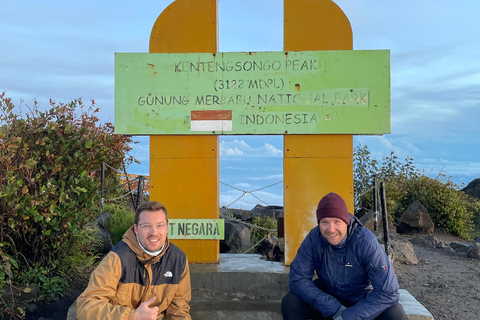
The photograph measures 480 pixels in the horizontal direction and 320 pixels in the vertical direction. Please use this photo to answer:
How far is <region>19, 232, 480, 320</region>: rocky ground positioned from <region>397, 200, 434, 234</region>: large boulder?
1478 millimetres

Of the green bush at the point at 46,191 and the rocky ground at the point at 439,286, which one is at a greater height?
the green bush at the point at 46,191

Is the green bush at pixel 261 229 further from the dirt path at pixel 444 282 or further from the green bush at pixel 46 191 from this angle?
the green bush at pixel 46 191

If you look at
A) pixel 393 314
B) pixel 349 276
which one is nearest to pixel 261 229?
pixel 349 276

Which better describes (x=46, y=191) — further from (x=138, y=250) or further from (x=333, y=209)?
(x=333, y=209)

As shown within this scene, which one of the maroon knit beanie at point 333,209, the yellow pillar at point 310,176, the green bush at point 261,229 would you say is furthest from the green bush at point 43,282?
the green bush at point 261,229

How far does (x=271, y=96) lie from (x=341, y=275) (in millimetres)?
2506

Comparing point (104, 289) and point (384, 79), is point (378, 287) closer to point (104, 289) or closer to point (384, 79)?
point (104, 289)

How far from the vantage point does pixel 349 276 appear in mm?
3637

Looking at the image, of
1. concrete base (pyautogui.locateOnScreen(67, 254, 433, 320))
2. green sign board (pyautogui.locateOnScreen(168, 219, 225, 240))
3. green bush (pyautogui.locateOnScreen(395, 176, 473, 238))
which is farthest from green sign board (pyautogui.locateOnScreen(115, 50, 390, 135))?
green bush (pyautogui.locateOnScreen(395, 176, 473, 238))

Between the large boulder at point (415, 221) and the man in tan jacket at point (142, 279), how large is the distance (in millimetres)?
7845

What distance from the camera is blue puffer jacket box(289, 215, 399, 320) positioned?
11.4ft

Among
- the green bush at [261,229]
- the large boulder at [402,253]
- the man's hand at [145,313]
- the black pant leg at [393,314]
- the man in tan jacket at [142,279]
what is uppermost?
the man in tan jacket at [142,279]

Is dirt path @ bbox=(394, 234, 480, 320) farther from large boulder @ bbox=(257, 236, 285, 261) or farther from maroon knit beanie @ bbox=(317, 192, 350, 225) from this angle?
maroon knit beanie @ bbox=(317, 192, 350, 225)

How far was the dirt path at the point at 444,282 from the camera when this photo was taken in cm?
554
